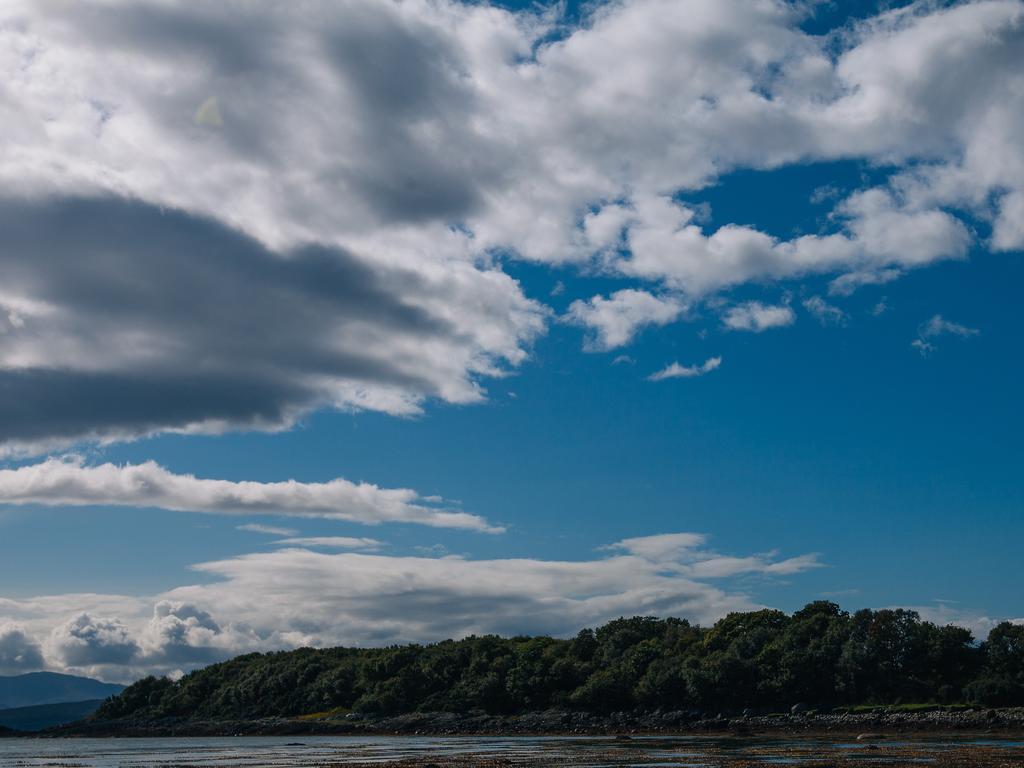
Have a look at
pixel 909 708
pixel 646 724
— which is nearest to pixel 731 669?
pixel 646 724

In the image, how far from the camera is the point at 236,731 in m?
184

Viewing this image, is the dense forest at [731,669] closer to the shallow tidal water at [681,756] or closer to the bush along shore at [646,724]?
the bush along shore at [646,724]

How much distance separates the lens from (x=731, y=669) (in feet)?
450

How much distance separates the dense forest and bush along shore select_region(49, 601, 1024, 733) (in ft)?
0.64

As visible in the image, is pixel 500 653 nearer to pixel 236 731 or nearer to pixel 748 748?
pixel 236 731

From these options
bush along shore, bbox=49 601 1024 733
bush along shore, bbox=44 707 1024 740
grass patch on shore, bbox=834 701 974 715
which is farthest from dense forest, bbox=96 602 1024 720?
bush along shore, bbox=44 707 1024 740

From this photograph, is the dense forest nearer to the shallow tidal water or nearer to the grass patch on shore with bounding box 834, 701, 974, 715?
the grass patch on shore with bounding box 834, 701, 974, 715

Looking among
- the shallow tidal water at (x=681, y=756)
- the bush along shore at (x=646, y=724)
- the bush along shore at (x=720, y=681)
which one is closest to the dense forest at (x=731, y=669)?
the bush along shore at (x=720, y=681)

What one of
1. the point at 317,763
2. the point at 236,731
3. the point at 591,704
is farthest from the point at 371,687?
the point at 317,763

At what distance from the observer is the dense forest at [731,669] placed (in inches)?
4921

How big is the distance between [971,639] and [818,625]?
74.0 ft

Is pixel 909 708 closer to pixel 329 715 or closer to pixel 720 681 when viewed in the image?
pixel 720 681

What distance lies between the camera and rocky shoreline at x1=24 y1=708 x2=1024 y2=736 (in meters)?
103

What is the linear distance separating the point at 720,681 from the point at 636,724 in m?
13.6
